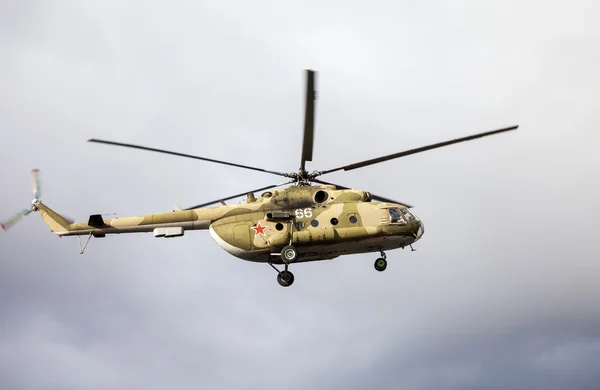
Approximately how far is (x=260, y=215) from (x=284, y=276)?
10.0 feet

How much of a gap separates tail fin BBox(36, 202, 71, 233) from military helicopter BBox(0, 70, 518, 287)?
40.7 inches

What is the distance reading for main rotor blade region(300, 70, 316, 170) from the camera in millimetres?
28750

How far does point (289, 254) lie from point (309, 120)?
669 cm

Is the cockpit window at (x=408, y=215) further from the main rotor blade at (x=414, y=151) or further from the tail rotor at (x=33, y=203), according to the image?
the tail rotor at (x=33, y=203)

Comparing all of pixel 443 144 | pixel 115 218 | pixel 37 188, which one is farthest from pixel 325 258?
pixel 37 188

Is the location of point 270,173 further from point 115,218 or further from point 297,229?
point 115,218

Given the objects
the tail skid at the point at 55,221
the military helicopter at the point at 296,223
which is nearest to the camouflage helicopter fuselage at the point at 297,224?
the military helicopter at the point at 296,223

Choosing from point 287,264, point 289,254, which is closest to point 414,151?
point 289,254

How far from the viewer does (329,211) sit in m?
35.5

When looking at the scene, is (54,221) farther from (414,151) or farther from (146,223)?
(414,151)

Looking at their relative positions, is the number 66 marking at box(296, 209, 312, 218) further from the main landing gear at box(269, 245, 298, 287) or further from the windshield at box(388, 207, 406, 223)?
the windshield at box(388, 207, 406, 223)

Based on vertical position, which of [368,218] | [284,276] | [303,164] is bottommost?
[284,276]

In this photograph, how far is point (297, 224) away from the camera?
116 feet

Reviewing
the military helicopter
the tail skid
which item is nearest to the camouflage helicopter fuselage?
the military helicopter
